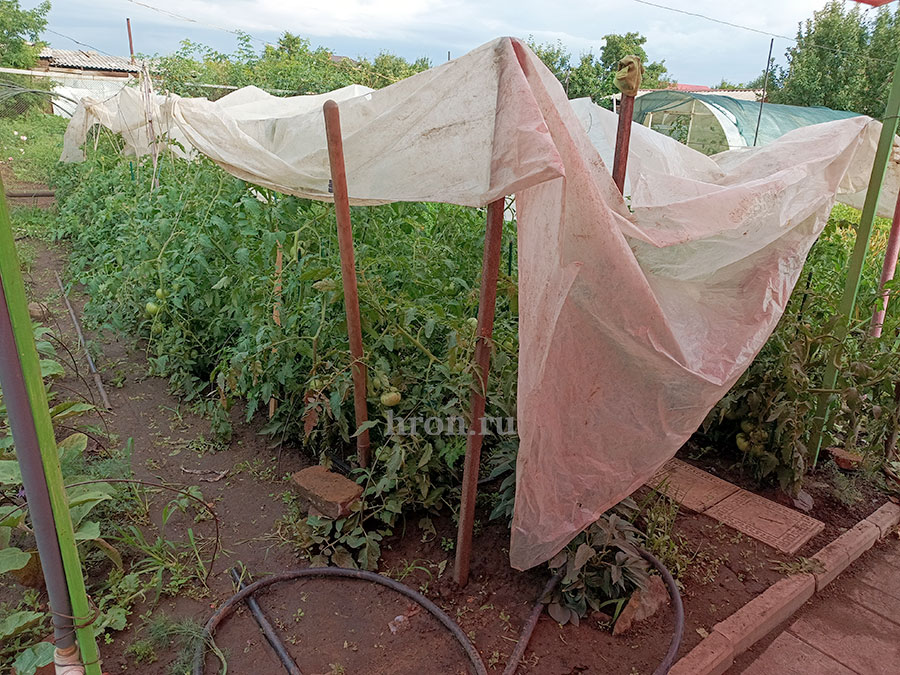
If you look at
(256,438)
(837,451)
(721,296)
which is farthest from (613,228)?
(837,451)

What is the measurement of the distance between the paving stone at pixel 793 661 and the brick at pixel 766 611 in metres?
0.06

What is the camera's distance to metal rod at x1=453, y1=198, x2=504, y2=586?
6.27 ft

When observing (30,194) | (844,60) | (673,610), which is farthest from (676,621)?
(844,60)

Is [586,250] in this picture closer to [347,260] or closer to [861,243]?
[347,260]

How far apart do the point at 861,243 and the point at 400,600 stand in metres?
2.80

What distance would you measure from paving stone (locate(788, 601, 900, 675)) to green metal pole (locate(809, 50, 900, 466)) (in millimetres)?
995

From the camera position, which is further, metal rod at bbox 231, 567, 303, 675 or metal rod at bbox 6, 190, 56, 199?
metal rod at bbox 6, 190, 56, 199

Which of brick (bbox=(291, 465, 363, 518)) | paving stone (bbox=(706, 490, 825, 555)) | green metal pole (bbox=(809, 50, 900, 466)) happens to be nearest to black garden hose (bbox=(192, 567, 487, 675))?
brick (bbox=(291, 465, 363, 518))

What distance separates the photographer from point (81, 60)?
26906mm

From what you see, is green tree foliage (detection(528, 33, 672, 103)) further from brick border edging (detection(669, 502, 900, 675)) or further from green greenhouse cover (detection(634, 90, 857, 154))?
brick border edging (detection(669, 502, 900, 675))

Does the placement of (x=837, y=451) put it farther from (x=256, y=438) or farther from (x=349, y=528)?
(x=256, y=438)

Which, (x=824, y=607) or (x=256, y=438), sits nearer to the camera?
(x=824, y=607)

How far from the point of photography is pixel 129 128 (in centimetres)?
793

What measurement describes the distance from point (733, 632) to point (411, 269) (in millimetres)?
2093
